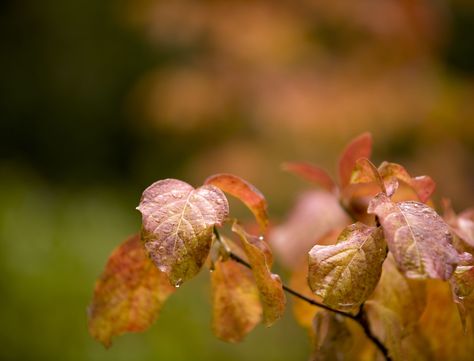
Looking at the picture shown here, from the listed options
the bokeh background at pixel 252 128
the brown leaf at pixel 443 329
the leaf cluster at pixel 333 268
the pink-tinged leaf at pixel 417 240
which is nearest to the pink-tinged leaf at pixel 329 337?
the leaf cluster at pixel 333 268

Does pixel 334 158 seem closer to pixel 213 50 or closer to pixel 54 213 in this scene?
pixel 213 50

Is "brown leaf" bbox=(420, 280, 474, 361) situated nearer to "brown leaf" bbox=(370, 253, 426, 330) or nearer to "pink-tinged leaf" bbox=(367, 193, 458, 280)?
"brown leaf" bbox=(370, 253, 426, 330)

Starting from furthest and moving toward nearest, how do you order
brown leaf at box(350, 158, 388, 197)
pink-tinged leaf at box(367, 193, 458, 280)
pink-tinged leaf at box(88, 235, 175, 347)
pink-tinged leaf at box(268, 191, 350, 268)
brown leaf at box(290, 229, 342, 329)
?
pink-tinged leaf at box(268, 191, 350, 268), brown leaf at box(290, 229, 342, 329), pink-tinged leaf at box(88, 235, 175, 347), brown leaf at box(350, 158, 388, 197), pink-tinged leaf at box(367, 193, 458, 280)

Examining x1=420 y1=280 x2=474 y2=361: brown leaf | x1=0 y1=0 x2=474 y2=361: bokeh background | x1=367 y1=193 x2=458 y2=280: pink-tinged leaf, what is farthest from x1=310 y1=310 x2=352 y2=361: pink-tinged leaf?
x1=0 y1=0 x2=474 y2=361: bokeh background

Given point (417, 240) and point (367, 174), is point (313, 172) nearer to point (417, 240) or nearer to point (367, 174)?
point (367, 174)

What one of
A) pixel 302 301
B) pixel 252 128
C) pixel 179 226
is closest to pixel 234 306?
pixel 302 301
